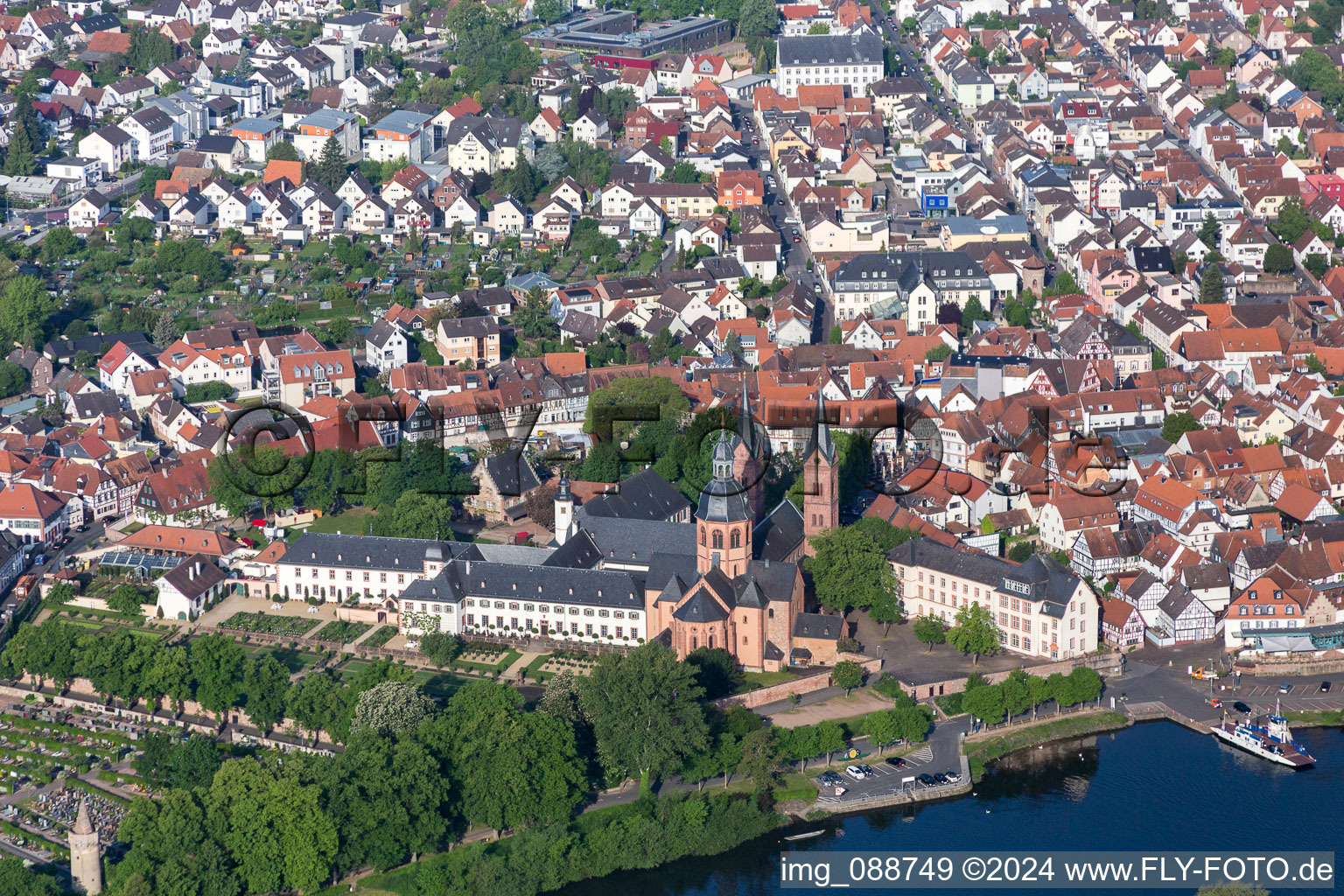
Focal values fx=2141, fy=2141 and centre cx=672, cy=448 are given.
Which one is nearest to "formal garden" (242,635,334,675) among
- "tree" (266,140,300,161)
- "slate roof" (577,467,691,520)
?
"slate roof" (577,467,691,520)

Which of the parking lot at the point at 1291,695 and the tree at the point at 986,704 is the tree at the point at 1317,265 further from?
the tree at the point at 986,704

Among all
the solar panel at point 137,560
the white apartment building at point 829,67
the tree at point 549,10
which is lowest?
the solar panel at point 137,560

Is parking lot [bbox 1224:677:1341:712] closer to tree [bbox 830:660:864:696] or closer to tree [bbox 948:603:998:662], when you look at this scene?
tree [bbox 948:603:998:662]

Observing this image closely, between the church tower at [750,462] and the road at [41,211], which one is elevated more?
the road at [41,211]

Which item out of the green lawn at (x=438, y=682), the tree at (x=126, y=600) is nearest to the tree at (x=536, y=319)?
the tree at (x=126, y=600)

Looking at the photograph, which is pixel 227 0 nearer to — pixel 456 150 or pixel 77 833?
pixel 456 150

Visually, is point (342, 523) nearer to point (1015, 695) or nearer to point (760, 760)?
point (760, 760)
